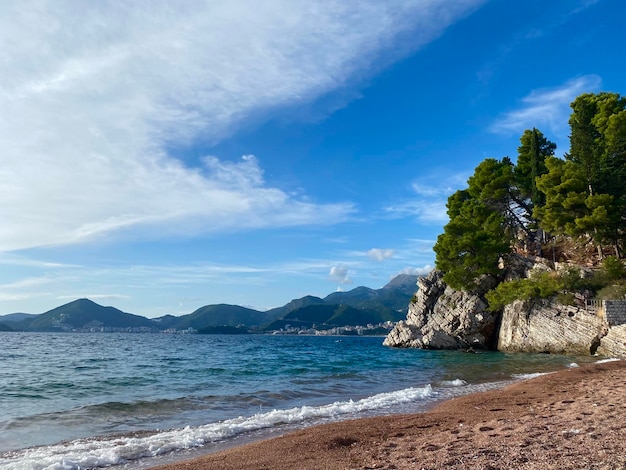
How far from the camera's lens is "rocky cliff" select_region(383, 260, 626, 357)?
3065 centimetres

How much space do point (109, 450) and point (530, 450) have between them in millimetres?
8021

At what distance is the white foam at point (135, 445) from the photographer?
326 inches

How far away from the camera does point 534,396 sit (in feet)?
42.2

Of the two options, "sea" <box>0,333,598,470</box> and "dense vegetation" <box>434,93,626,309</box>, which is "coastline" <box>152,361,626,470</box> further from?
"dense vegetation" <box>434,93,626,309</box>

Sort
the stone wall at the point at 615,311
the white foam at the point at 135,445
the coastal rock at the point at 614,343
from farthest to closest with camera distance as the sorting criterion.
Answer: the stone wall at the point at 615,311 < the coastal rock at the point at 614,343 < the white foam at the point at 135,445

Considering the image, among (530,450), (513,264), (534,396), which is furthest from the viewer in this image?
(513,264)

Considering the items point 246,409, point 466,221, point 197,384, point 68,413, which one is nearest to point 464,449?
point 246,409

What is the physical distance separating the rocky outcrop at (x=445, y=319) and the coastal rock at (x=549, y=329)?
2.36 metres

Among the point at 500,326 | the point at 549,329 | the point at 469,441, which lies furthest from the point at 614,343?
the point at 469,441

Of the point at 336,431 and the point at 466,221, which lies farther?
the point at 466,221

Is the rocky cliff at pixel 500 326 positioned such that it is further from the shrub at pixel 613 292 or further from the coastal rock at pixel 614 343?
the shrub at pixel 613 292

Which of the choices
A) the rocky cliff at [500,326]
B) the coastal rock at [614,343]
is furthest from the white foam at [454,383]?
the rocky cliff at [500,326]

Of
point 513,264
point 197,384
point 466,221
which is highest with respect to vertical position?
point 466,221

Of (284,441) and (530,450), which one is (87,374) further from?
(530,450)
